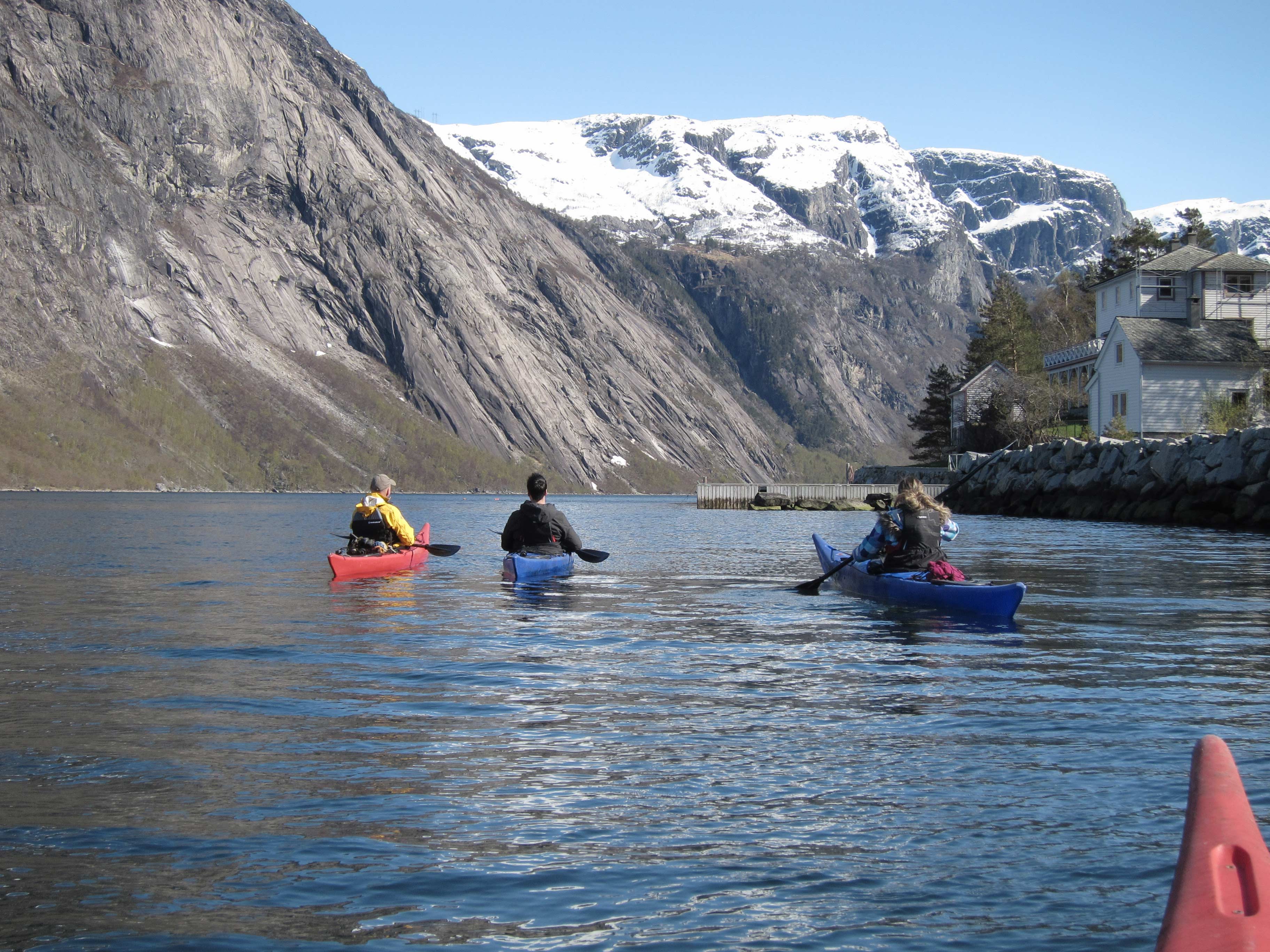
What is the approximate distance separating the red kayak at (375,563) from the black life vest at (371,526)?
44cm

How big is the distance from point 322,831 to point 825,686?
6650mm

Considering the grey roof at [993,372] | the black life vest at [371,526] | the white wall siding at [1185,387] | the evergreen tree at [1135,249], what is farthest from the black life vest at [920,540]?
the evergreen tree at [1135,249]

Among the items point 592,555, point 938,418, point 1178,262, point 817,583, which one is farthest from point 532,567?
point 938,418

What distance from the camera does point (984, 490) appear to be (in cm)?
7319

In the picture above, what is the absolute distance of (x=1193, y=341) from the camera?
215 ft

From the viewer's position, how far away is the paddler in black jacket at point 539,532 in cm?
2419

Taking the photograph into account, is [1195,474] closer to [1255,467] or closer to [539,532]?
[1255,467]

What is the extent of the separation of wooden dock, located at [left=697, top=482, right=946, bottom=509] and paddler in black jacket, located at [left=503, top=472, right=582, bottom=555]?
61.7m

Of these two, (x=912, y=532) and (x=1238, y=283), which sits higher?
(x=1238, y=283)

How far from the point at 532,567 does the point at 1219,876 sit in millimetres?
20260

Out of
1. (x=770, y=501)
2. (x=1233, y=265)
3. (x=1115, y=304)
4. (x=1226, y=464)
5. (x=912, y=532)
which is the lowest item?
(x=770, y=501)

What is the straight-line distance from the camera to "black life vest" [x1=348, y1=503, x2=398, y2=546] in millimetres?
25875

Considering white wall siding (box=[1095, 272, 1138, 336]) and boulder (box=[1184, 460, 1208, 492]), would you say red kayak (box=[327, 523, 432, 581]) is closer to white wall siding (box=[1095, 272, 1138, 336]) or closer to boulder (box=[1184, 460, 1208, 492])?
boulder (box=[1184, 460, 1208, 492])

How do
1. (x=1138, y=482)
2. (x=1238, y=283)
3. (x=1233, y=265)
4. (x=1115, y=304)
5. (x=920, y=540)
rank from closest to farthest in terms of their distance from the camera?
(x=920, y=540)
(x=1138, y=482)
(x=1233, y=265)
(x=1238, y=283)
(x=1115, y=304)
